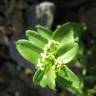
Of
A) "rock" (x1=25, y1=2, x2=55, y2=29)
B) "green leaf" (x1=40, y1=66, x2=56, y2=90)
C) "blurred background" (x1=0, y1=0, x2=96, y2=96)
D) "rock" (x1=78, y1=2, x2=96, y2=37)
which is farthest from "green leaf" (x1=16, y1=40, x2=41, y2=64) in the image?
"rock" (x1=78, y1=2, x2=96, y2=37)

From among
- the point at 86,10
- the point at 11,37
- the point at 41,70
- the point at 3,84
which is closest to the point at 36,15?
the point at 11,37

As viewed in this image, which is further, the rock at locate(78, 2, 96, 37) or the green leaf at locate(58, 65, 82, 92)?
the rock at locate(78, 2, 96, 37)

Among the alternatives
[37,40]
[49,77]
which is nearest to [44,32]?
[37,40]

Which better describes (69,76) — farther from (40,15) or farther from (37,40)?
(40,15)

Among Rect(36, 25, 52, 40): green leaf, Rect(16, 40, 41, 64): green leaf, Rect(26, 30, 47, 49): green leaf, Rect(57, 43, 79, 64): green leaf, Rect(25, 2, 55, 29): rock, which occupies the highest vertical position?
Rect(25, 2, 55, 29): rock

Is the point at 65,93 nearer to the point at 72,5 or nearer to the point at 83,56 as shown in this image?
the point at 83,56

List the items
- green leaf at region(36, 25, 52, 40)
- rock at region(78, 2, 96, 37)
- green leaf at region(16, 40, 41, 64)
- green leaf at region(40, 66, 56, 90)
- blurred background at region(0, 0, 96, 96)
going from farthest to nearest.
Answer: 1. rock at region(78, 2, 96, 37)
2. blurred background at region(0, 0, 96, 96)
3. green leaf at region(36, 25, 52, 40)
4. green leaf at region(16, 40, 41, 64)
5. green leaf at region(40, 66, 56, 90)

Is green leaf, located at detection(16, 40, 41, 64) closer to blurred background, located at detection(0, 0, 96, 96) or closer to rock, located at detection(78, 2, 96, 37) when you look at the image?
blurred background, located at detection(0, 0, 96, 96)

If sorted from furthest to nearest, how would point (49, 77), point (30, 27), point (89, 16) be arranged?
point (89, 16)
point (30, 27)
point (49, 77)

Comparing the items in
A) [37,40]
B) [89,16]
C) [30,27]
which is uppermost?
[89,16]
